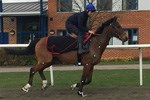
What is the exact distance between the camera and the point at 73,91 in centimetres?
1109

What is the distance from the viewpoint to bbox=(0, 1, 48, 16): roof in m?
34.2

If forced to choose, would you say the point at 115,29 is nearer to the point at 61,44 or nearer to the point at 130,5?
the point at 61,44

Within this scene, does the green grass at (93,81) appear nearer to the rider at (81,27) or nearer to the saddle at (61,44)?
the saddle at (61,44)

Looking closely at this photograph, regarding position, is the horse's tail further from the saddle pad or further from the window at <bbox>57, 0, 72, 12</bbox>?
the window at <bbox>57, 0, 72, 12</bbox>

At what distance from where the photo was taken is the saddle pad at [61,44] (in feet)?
34.5

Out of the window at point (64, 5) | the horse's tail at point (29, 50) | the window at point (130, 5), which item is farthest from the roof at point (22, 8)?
the horse's tail at point (29, 50)

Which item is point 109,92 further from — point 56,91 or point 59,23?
point 59,23

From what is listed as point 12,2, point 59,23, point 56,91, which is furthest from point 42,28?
point 56,91

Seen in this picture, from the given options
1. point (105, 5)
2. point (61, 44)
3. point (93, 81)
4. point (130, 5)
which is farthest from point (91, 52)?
point (130, 5)

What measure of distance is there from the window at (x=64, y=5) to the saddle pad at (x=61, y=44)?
23911mm

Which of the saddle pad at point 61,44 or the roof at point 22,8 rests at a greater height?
the roof at point 22,8

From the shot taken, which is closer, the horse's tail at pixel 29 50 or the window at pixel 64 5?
the horse's tail at pixel 29 50

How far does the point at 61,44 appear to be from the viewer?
10547mm

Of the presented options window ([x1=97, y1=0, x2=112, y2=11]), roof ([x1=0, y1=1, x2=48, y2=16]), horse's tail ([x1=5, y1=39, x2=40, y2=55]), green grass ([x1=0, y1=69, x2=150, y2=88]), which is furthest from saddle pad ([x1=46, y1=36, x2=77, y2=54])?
roof ([x1=0, y1=1, x2=48, y2=16])
